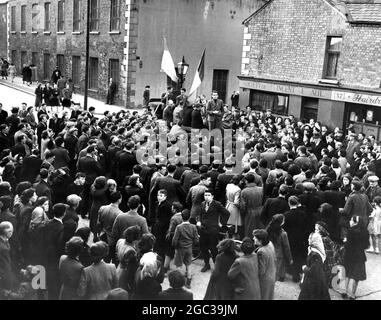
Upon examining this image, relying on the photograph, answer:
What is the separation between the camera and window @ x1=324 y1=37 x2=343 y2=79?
60.6ft

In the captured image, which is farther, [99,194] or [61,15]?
[61,15]

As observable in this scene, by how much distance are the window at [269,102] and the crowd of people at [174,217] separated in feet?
23.8

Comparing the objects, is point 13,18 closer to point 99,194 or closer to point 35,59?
point 35,59

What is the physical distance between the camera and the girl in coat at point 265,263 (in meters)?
6.06

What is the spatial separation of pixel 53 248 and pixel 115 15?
70.6ft

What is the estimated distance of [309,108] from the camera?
64.8ft

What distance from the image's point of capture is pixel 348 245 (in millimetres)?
7391

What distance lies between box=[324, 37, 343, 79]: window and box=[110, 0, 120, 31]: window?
11.7 meters

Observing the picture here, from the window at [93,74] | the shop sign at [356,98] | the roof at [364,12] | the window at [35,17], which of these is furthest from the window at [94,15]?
the shop sign at [356,98]

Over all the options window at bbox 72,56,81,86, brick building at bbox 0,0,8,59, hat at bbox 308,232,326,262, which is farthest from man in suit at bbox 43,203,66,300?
brick building at bbox 0,0,8,59

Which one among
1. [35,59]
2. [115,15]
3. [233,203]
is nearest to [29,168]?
[233,203]

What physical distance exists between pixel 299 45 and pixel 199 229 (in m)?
13.9

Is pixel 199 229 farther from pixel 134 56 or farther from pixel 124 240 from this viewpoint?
pixel 134 56

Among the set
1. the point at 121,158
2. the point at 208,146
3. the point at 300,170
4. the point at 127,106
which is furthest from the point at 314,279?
the point at 127,106
